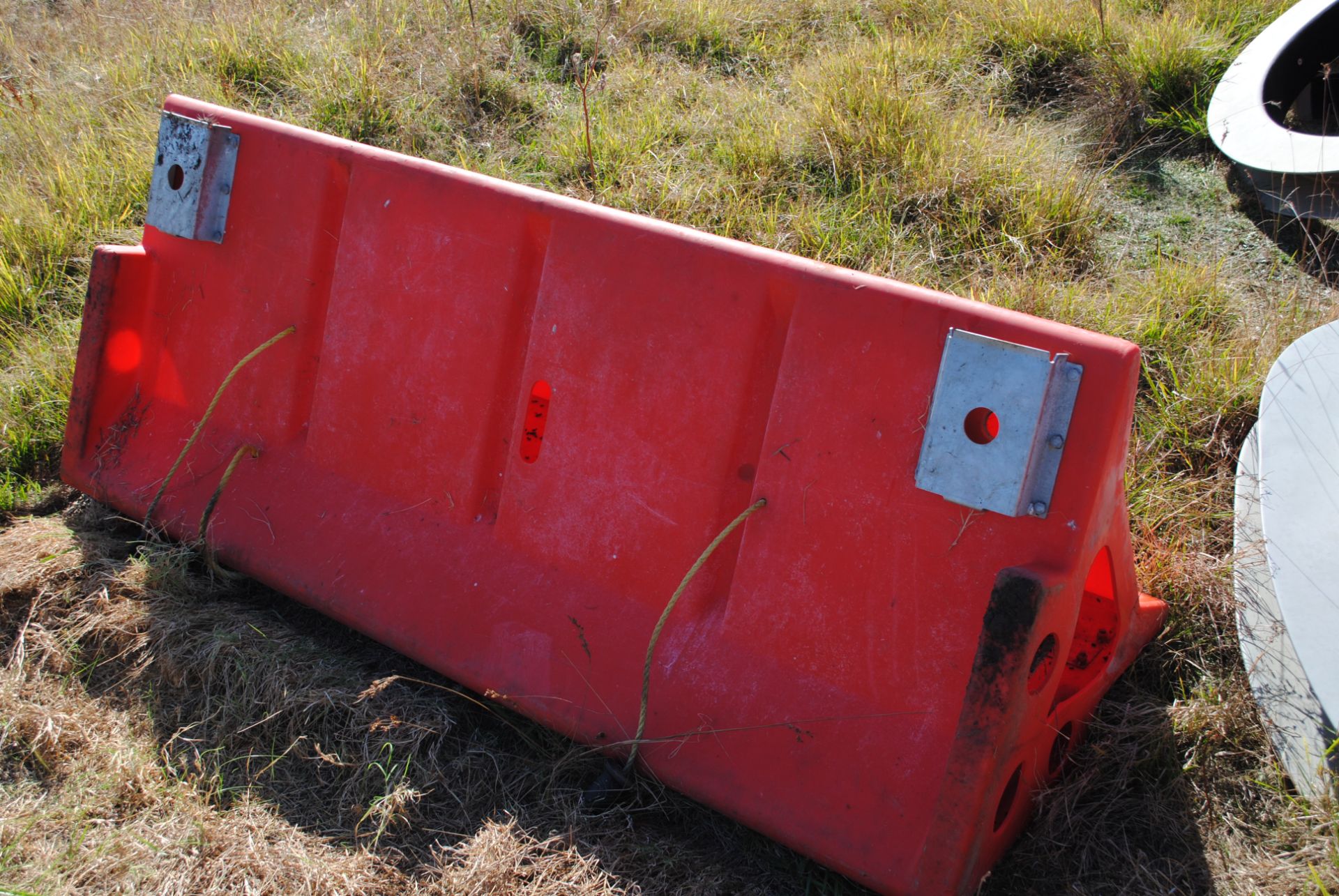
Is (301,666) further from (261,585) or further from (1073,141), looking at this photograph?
(1073,141)

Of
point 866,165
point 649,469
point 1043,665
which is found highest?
point 866,165

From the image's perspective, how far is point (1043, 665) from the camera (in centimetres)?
205

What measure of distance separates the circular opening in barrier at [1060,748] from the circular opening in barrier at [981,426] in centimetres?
77

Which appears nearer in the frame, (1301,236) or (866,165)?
(1301,236)

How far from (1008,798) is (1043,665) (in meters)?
0.31

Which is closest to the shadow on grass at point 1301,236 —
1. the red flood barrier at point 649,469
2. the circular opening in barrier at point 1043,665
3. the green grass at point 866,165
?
the green grass at point 866,165

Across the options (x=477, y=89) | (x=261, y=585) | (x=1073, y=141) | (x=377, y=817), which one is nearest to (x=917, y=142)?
(x=1073, y=141)

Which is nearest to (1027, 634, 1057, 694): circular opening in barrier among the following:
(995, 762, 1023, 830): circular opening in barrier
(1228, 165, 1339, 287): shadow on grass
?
(995, 762, 1023, 830): circular opening in barrier

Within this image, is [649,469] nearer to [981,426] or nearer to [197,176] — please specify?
[981,426]

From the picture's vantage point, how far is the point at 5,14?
6.54m

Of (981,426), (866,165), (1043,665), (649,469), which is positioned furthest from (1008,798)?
(866,165)

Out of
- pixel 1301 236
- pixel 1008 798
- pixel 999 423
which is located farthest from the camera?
pixel 1301 236

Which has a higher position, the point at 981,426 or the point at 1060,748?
the point at 981,426

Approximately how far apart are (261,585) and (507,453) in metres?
0.96
